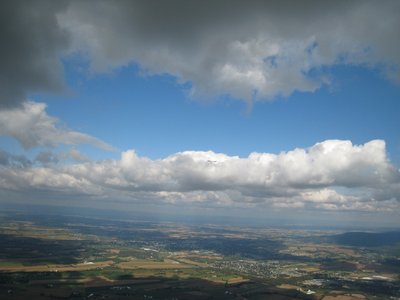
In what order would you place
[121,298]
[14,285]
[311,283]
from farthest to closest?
[311,283] < [14,285] < [121,298]

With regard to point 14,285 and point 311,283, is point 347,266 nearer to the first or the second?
point 311,283

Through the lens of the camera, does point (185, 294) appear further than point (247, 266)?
No

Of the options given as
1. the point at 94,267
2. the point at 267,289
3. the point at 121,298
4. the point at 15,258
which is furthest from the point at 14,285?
the point at 267,289

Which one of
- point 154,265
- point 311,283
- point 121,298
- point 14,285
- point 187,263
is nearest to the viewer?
point 121,298

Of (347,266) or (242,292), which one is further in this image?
(347,266)

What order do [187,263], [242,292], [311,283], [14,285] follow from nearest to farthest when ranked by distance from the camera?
1. [14,285]
2. [242,292]
3. [311,283]
4. [187,263]

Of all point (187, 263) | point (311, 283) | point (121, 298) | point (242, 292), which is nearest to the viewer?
point (121, 298)

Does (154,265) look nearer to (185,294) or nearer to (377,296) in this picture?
(185,294)

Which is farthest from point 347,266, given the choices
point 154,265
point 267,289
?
point 154,265
